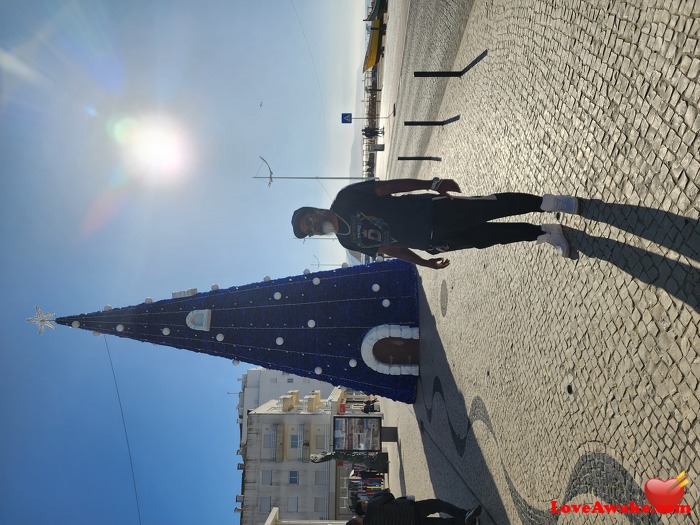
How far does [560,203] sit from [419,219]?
4.67 ft

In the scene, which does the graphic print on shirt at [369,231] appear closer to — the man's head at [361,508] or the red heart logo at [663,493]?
the red heart logo at [663,493]

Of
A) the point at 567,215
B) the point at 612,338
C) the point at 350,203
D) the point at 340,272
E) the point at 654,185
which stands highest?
the point at 340,272

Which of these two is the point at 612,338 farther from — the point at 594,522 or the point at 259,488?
the point at 259,488

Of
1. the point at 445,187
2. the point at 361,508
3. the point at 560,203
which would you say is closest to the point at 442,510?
the point at 361,508

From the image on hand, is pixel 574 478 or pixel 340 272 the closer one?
pixel 574 478

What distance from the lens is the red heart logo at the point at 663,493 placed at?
10.5ft

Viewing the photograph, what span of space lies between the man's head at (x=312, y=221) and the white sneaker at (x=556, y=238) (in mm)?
2261

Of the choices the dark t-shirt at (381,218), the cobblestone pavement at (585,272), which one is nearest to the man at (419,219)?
the dark t-shirt at (381,218)

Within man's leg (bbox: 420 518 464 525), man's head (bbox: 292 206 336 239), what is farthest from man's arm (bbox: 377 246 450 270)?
man's leg (bbox: 420 518 464 525)

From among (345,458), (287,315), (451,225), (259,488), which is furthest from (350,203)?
(259,488)

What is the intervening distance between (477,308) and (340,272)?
17.8ft

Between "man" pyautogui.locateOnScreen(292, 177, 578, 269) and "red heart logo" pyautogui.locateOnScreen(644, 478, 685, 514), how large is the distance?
228 cm

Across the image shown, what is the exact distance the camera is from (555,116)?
521 centimetres

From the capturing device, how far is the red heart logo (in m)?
3.20
